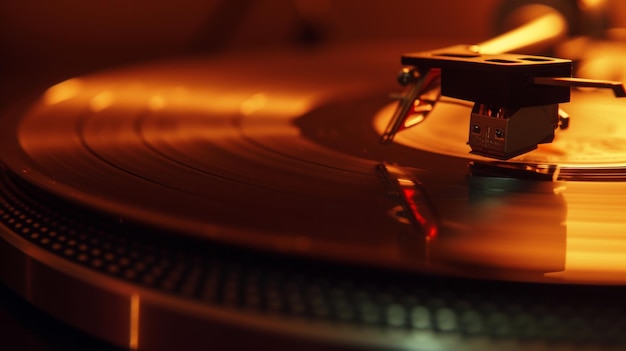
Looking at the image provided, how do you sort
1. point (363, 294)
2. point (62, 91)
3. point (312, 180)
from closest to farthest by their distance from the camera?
point (363, 294), point (312, 180), point (62, 91)

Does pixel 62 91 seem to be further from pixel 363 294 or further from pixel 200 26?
pixel 200 26

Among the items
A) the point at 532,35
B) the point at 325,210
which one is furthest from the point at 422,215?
the point at 532,35

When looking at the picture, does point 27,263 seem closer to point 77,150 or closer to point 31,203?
point 31,203

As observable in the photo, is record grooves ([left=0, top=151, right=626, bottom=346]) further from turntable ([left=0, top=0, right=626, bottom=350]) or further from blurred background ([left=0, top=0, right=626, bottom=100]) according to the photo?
blurred background ([left=0, top=0, right=626, bottom=100])

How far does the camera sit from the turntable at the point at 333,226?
0.37 metres

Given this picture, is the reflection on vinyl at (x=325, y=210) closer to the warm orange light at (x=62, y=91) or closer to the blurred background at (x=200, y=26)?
the warm orange light at (x=62, y=91)

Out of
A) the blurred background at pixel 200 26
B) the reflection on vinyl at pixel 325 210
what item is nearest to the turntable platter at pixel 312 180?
the reflection on vinyl at pixel 325 210

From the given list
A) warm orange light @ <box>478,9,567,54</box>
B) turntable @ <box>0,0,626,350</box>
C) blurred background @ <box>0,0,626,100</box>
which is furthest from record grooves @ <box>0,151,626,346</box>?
blurred background @ <box>0,0,626,100</box>

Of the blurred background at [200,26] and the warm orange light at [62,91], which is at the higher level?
the warm orange light at [62,91]

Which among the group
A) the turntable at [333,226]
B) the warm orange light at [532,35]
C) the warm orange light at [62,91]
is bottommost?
the warm orange light at [62,91]

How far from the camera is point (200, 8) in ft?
5.36

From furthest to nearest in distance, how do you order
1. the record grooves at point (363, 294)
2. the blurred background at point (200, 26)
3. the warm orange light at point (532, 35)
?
the blurred background at point (200, 26), the warm orange light at point (532, 35), the record grooves at point (363, 294)

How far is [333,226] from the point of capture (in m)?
0.44

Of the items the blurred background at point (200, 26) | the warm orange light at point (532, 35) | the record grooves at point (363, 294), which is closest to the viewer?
the record grooves at point (363, 294)
